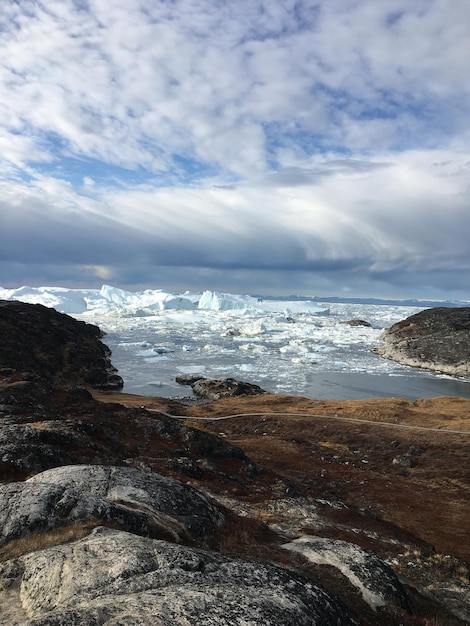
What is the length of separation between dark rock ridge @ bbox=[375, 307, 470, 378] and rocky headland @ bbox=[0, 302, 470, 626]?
63.2 meters

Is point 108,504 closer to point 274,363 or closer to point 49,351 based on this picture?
point 49,351

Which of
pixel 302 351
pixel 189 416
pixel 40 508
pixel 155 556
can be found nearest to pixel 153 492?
pixel 40 508

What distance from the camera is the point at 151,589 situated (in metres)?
6.51

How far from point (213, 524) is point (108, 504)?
3333mm

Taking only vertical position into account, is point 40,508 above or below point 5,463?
above

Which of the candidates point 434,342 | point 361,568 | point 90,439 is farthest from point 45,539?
point 434,342

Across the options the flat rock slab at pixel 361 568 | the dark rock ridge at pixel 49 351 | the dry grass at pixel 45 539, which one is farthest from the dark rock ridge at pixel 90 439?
the dark rock ridge at pixel 49 351

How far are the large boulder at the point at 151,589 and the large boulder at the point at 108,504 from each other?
121 centimetres

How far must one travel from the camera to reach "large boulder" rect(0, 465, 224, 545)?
8867 mm

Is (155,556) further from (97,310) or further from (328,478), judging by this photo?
(97,310)

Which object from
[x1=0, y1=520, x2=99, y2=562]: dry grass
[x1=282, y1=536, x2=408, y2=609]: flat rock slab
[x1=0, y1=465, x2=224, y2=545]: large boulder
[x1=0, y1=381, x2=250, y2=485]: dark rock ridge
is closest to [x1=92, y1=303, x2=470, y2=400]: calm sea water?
[x1=0, y1=381, x2=250, y2=485]: dark rock ridge

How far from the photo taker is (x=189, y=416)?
48.6m

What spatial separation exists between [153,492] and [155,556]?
4.11 metres

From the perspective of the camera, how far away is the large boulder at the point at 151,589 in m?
5.78
